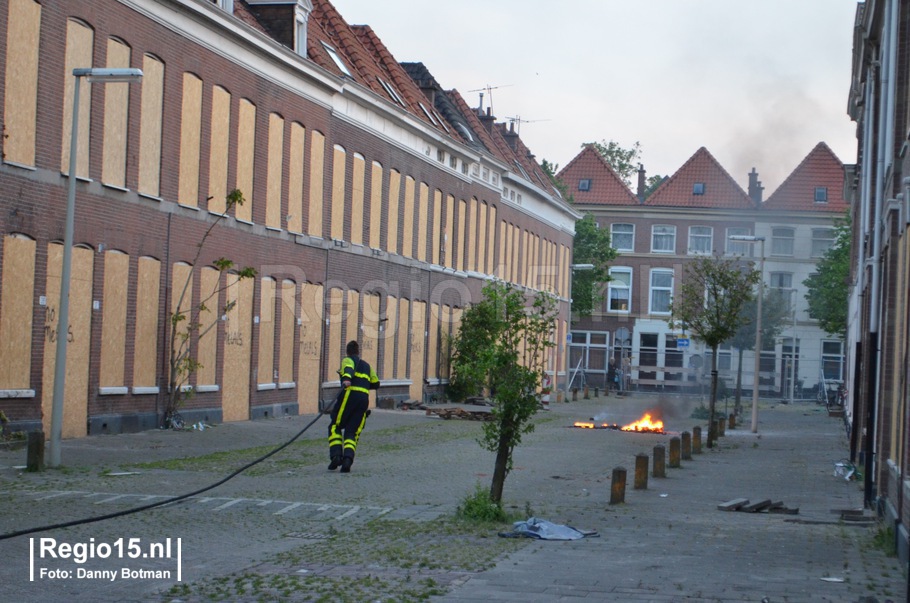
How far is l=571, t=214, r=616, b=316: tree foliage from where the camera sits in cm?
7350

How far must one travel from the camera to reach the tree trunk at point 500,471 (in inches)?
561

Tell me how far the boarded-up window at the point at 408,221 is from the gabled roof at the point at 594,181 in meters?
36.5

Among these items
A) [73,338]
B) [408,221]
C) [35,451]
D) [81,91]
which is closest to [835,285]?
[408,221]

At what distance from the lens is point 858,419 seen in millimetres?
23406

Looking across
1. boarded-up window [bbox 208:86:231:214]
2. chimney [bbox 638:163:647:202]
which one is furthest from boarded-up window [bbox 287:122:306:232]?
chimney [bbox 638:163:647:202]

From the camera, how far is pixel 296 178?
34.5m

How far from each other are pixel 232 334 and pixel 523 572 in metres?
21.5

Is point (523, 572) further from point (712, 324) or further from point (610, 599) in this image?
point (712, 324)

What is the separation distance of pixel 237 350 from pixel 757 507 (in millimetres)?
17843

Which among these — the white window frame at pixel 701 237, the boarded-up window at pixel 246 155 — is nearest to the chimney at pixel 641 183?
the white window frame at pixel 701 237

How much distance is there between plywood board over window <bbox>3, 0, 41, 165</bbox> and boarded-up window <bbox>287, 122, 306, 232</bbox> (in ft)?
38.6

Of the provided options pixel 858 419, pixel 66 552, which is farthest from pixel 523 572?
pixel 858 419

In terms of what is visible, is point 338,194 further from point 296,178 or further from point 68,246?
point 68,246

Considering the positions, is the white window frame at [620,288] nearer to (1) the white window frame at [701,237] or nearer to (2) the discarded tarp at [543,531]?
(1) the white window frame at [701,237]
